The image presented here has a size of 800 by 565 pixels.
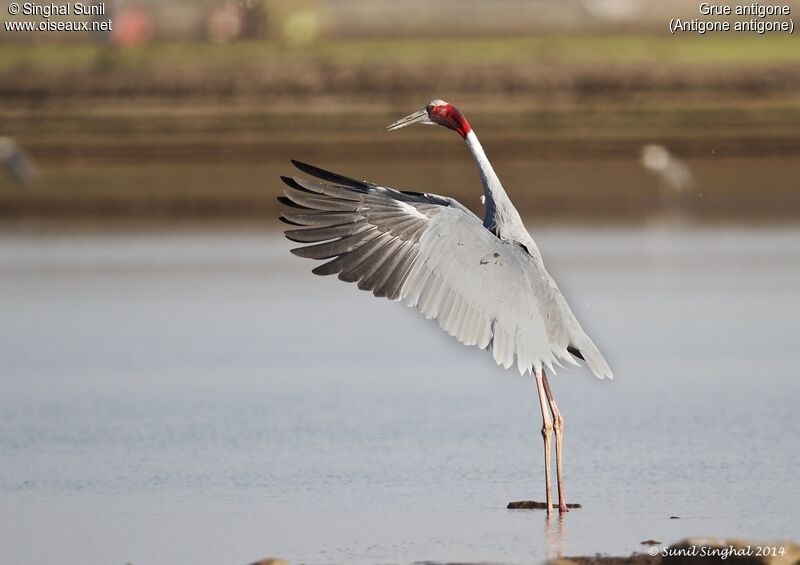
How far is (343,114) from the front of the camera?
33125 millimetres

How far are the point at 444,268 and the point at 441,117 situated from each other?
64.5 inches

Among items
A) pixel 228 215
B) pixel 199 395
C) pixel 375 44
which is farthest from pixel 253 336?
pixel 375 44

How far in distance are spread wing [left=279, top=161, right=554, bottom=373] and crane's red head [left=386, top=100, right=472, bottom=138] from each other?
1.18m

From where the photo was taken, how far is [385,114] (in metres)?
32.9

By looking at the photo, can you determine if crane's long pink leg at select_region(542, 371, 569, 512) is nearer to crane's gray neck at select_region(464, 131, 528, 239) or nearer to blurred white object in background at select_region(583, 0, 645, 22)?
crane's gray neck at select_region(464, 131, 528, 239)

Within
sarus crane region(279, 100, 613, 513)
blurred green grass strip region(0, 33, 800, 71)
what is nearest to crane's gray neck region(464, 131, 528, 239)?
sarus crane region(279, 100, 613, 513)

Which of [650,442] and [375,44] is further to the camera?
[375,44]

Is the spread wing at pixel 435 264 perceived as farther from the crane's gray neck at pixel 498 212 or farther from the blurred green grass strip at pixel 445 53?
the blurred green grass strip at pixel 445 53

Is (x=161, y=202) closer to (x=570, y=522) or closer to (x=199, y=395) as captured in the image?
(x=199, y=395)

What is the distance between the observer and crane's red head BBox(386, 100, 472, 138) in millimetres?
9367

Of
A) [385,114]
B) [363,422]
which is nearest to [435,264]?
[363,422]

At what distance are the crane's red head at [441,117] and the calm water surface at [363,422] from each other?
5.84 ft

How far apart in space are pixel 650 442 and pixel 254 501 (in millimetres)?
2411

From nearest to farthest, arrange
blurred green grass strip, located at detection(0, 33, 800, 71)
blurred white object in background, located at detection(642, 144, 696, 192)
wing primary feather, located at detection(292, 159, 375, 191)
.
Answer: wing primary feather, located at detection(292, 159, 375, 191)
blurred white object in background, located at detection(642, 144, 696, 192)
blurred green grass strip, located at detection(0, 33, 800, 71)
